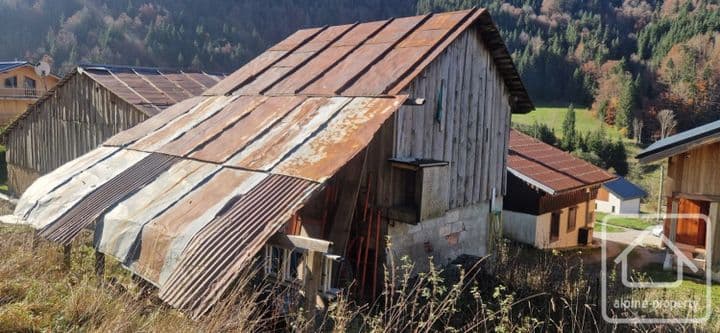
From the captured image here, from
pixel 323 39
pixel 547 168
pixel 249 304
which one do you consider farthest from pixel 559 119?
pixel 249 304

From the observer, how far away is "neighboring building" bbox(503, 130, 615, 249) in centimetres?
1883

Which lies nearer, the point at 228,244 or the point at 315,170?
the point at 228,244

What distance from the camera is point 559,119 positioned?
5741cm

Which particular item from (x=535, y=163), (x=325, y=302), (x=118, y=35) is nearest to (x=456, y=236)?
(x=325, y=302)

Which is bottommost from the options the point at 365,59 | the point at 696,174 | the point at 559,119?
the point at 559,119

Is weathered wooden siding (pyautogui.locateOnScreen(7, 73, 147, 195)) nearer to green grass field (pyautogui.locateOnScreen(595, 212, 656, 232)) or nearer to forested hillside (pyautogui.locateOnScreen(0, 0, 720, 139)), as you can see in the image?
green grass field (pyautogui.locateOnScreen(595, 212, 656, 232))

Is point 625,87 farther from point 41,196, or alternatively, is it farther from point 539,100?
point 41,196

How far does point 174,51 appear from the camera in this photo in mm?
62438

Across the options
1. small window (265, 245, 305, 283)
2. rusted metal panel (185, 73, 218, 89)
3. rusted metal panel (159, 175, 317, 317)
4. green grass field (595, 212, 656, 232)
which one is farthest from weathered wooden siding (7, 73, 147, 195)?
green grass field (595, 212, 656, 232)

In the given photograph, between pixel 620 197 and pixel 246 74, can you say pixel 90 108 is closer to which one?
pixel 246 74

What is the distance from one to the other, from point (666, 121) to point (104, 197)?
54.9m

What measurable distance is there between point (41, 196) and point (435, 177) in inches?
248

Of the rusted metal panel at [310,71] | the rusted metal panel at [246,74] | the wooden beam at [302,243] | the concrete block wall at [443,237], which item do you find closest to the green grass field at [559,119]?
the concrete block wall at [443,237]

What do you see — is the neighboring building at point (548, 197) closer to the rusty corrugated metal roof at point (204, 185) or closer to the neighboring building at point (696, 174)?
the neighboring building at point (696, 174)
